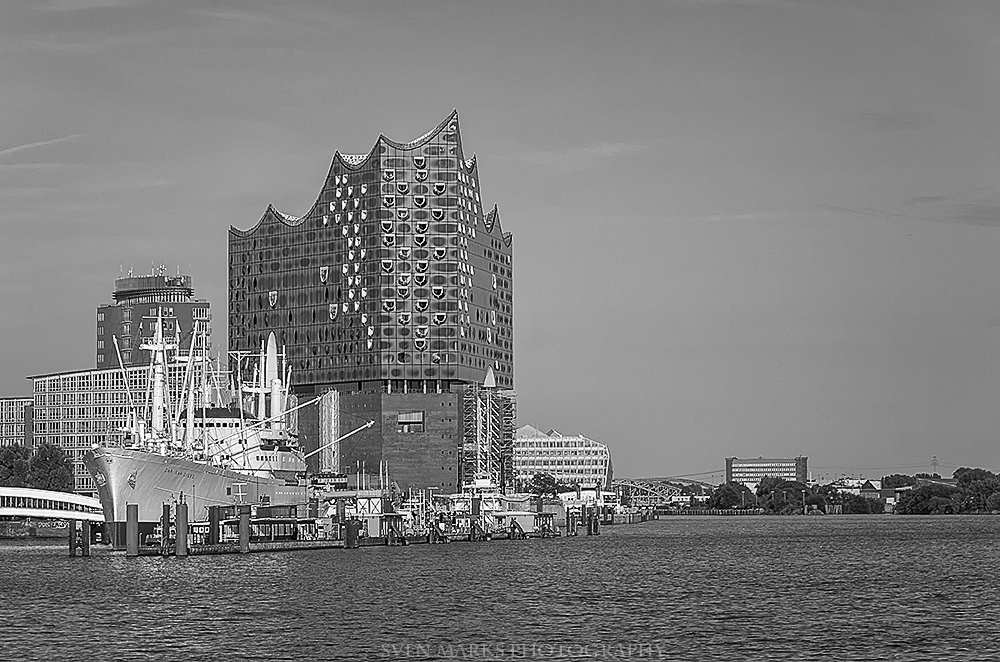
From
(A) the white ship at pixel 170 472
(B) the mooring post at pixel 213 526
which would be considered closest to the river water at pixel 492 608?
(B) the mooring post at pixel 213 526

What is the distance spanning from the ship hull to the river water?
1728 cm

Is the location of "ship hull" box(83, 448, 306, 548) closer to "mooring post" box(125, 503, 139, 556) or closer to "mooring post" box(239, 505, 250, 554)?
"mooring post" box(125, 503, 139, 556)

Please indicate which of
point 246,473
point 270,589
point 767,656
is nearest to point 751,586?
point 270,589

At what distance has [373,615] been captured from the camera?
275 feet

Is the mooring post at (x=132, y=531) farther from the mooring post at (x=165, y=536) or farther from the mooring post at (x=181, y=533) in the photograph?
the mooring post at (x=181, y=533)

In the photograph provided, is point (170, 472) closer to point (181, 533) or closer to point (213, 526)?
point (213, 526)

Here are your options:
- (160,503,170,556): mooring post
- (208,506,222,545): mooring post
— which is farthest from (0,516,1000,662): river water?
(208,506,222,545): mooring post

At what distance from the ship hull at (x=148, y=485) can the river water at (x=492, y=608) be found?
17.3 m

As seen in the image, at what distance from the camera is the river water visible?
7038 centimetres

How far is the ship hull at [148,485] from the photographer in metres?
158

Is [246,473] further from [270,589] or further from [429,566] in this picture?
[270,589]

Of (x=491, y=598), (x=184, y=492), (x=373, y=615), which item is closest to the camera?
(x=373, y=615)

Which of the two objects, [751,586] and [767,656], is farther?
[751,586]

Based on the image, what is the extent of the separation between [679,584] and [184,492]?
72.0 metres
